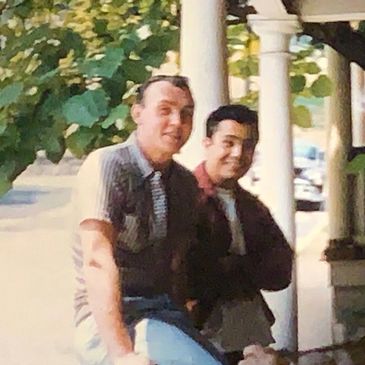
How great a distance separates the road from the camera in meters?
0.95

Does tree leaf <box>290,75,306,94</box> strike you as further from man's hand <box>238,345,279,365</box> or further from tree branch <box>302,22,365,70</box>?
man's hand <box>238,345,279,365</box>

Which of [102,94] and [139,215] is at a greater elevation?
[102,94]

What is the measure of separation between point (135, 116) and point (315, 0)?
276mm

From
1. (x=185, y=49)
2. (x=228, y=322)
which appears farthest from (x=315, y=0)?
(x=228, y=322)

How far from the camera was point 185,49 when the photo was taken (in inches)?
37.4

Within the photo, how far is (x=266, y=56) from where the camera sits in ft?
3.14

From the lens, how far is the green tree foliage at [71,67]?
3.12ft

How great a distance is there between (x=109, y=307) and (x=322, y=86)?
392 mm

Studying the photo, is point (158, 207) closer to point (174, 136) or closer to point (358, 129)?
point (174, 136)

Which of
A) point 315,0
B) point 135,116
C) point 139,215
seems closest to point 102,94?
point 135,116

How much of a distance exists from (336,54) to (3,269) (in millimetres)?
517

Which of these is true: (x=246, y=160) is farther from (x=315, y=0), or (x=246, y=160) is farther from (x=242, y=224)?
(x=315, y=0)

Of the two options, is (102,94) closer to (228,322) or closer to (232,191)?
(232,191)

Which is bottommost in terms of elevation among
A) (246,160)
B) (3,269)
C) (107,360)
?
(107,360)
